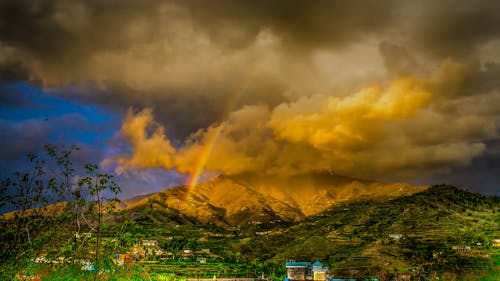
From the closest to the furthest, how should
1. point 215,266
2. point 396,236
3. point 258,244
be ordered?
1. point 215,266
2. point 396,236
3. point 258,244

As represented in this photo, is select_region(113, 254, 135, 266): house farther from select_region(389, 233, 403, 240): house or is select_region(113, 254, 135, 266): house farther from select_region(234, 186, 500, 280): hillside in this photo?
select_region(389, 233, 403, 240): house

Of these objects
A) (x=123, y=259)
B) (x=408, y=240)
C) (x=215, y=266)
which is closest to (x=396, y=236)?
(x=408, y=240)

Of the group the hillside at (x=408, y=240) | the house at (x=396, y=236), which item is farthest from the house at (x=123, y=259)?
the house at (x=396, y=236)

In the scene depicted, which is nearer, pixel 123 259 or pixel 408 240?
pixel 123 259

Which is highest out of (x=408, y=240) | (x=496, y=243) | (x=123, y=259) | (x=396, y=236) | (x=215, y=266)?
(x=396, y=236)

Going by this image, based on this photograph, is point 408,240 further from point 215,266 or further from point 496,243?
point 215,266

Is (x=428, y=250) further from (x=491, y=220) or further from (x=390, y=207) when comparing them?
(x=390, y=207)

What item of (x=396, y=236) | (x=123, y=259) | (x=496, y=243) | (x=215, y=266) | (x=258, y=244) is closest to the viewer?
(x=123, y=259)

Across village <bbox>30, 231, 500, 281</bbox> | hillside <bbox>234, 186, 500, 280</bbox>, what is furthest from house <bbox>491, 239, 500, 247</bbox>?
hillside <bbox>234, 186, 500, 280</bbox>

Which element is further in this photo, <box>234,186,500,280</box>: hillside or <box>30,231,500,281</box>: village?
<box>234,186,500,280</box>: hillside

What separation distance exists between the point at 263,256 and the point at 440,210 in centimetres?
6291

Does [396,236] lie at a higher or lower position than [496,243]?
higher

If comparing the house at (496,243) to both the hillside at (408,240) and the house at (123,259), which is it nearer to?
the hillside at (408,240)

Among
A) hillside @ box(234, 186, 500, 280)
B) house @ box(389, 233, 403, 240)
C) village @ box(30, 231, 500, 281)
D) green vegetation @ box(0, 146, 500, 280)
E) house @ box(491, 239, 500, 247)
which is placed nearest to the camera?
green vegetation @ box(0, 146, 500, 280)
